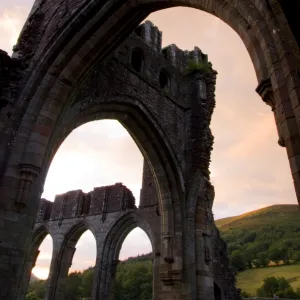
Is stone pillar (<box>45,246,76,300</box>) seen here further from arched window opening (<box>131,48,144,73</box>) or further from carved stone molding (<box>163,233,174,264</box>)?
arched window opening (<box>131,48,144,73</box>)

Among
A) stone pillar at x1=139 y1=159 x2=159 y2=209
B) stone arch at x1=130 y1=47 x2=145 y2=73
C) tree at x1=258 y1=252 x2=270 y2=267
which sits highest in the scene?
tree at x1=258 y1=252 x2=270 y2=267

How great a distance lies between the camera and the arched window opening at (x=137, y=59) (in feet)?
31.3

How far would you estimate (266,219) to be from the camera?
92.0 metres

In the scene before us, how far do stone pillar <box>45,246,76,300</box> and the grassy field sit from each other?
27010 mm

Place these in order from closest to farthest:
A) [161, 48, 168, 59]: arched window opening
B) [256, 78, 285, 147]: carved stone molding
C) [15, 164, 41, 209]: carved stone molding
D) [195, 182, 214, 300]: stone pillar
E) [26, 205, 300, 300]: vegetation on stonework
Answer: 1. [256, 78, 285, 147]: carved stone molding
2. [15, 164, 41, 209]: carved stone molding
3. [195, 182, 214, 300]: stone pillar
4. [161, 48, 168, 59]: arched window opening
5. [26, 205, 300, 300]: vegetation on stonework

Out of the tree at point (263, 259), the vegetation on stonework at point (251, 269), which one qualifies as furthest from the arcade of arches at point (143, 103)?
the tree at point (263, 259)

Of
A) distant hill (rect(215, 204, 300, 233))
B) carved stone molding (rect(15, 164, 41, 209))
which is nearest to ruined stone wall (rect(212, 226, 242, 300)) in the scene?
carved stone molding (rect(15, 164, 41, 209))

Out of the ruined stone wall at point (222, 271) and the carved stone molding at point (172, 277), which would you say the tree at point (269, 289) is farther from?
the carved stone molding at point (172, 277)

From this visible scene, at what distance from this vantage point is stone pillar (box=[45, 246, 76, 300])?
57.2 ft

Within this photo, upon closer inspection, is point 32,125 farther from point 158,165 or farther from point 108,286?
point 108,286

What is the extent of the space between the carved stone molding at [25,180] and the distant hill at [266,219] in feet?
267

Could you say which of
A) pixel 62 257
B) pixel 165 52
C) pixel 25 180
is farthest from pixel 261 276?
pixel 25 180

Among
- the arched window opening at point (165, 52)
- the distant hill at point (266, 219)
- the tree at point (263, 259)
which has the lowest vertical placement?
the arched window opening at point (165, 52)

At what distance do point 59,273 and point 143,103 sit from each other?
13.2 m
